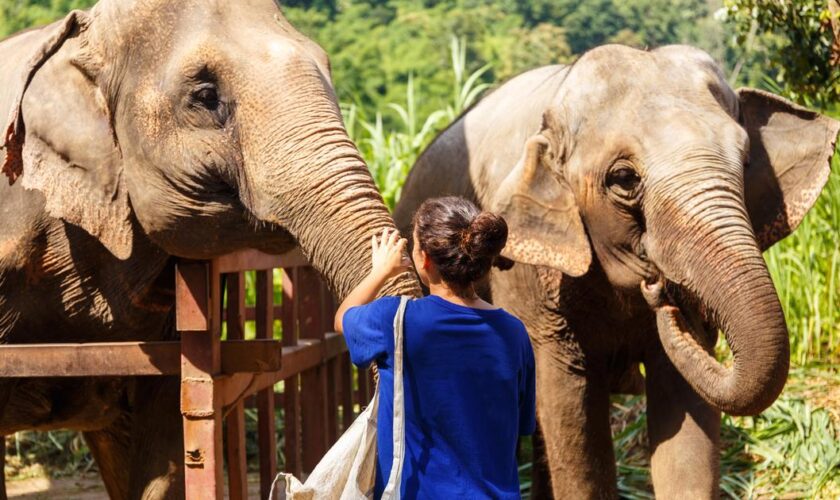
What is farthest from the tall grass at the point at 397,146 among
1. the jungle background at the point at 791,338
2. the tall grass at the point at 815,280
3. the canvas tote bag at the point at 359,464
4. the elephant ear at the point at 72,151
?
the canvas tote bag at the point at 359,464

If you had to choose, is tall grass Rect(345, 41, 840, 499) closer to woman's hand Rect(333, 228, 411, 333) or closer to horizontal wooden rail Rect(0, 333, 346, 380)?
horizontal wooden rail Rect(0, 333, 346, 380)

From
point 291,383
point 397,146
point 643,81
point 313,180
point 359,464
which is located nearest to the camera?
point 359,464

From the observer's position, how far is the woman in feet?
9.80

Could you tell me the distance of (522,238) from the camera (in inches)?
199

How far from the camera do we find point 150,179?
4.16 metres

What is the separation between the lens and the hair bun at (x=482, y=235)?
2.96 m

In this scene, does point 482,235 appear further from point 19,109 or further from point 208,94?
point 19,109

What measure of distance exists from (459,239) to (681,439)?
2.41 metres

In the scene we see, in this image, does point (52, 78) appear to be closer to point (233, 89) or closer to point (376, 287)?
point (233, 89)

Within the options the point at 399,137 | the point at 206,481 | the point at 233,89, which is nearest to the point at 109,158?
the point at 233,89

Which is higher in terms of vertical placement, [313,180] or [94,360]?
[313,180]

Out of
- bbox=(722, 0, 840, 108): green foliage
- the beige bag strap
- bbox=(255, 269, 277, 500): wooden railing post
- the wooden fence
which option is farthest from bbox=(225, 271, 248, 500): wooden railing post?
bbox=(722, 0, 840, 108): green foliage

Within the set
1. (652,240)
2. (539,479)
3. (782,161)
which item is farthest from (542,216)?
(539,479)

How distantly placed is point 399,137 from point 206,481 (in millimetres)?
6554
